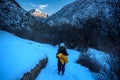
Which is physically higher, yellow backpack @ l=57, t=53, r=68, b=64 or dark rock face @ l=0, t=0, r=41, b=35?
dark rock face @ l=0, t=0, r=41, b=35

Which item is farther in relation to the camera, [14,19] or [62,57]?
[14,19]

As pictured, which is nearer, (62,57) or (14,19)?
(62,57)

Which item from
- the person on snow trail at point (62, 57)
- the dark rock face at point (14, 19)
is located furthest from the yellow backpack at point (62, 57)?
the dark rock face at point (14, 19)

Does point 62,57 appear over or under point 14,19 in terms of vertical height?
under

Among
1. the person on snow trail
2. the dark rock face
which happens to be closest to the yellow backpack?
the person on snow trail

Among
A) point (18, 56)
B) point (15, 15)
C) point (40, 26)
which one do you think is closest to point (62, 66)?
point (18, 56)

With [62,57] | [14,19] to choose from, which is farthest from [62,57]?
[14,19]

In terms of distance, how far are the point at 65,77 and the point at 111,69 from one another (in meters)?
3.35

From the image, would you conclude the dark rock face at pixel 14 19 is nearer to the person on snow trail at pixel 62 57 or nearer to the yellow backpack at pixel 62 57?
the person on snow trail at pixel 62 57

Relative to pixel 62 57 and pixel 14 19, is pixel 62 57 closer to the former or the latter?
pixel 62 57

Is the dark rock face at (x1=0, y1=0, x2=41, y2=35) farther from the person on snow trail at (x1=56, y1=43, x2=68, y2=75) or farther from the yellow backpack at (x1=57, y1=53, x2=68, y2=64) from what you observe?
the yellow backpack at (x1=57, y1=53, x2=68, y2=64)

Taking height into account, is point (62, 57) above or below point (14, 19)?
below

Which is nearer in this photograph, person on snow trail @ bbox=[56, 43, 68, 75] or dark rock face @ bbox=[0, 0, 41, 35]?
person on snow trail @ bbox=[56, 43, 68, 75]

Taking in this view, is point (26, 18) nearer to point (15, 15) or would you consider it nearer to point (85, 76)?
point (15, 15)
